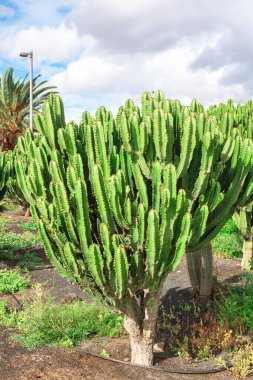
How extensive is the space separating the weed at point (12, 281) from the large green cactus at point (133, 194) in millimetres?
3433

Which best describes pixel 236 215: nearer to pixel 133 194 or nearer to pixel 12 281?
pixel 12 281

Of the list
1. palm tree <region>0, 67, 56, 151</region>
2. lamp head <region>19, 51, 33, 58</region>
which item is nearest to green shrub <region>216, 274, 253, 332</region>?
lamp head <region>19, 51, 33, 58</region>

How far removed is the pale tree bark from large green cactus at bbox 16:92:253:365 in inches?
0.5

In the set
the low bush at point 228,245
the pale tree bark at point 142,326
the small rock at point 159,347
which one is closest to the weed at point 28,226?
the low bush at point 228,245

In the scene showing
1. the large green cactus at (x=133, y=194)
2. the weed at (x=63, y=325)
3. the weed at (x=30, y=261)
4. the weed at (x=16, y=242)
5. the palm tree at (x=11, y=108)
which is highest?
the palm tree at (x=11, y=108)

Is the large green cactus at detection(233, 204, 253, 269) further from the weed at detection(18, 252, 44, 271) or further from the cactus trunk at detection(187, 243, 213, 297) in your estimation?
the weed at detection(18, 252, 44, 271)

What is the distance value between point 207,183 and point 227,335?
2.06 metres

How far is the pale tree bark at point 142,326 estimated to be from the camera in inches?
201

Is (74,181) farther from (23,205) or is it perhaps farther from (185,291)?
(23,205)

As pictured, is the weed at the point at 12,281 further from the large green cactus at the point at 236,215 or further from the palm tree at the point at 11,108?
the palm tree at the point at 11,108

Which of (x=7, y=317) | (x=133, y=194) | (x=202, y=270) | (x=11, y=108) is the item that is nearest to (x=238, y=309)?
(x=202, y=270)

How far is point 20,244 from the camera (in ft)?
40.1

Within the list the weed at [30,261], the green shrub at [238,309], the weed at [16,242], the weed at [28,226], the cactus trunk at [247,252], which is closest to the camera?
the green shrub at [238,309]

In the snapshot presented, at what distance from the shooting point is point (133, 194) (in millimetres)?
4797
